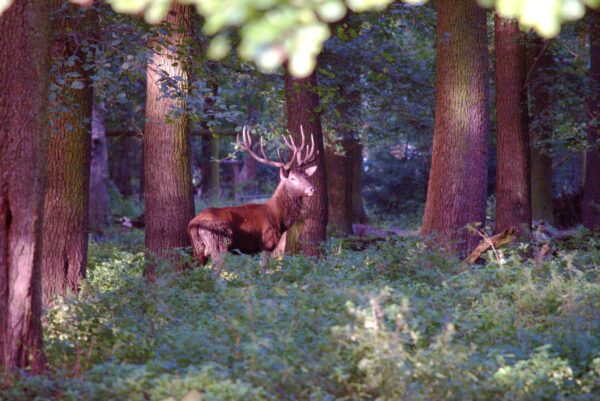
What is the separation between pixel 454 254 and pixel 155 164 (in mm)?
3986

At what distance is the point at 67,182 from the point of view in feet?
34.4

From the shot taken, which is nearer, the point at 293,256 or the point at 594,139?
the point at 293,256

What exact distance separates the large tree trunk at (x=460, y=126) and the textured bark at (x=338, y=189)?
28.8ft

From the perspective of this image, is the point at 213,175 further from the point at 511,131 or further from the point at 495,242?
the point at 495,242

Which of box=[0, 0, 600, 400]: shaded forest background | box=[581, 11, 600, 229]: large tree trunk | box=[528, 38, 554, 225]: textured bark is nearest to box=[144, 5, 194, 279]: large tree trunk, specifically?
box=[0, 0, 600, 400]: shaded forest background

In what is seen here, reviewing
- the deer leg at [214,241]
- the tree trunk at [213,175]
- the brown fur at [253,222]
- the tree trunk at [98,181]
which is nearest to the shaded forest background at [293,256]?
the brown fur at [253,222]

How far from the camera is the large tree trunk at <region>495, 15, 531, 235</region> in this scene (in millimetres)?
15953

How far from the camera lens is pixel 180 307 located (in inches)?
337

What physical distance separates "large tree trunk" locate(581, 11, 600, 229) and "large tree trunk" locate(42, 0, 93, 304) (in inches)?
454

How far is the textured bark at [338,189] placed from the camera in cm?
2155

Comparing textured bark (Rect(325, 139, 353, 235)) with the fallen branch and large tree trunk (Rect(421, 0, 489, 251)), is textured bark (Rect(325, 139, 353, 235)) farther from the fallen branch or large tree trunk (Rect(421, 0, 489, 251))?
the fallen branch

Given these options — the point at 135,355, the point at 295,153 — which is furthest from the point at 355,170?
the point at 135,355

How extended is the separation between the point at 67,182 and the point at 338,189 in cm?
1195

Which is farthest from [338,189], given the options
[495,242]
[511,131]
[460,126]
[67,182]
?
[67,182]
